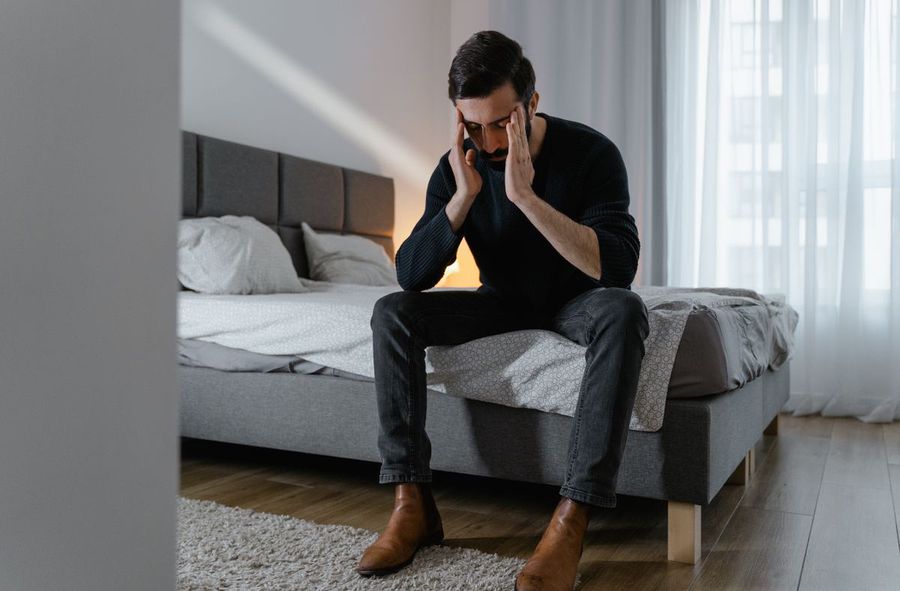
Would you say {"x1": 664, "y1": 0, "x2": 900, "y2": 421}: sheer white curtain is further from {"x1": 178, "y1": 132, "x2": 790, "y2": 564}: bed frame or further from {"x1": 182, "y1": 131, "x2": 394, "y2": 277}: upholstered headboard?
{"x1": 182, "y1": 131, "x2": 394, "y2": 277}: upholstered headboard

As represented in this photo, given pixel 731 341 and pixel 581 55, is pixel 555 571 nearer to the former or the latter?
pixel 731 341

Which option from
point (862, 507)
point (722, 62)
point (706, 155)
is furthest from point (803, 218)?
point (862, 507)

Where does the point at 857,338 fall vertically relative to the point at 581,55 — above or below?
below

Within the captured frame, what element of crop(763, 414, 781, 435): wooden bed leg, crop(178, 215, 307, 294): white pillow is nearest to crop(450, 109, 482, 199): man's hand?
crop(178, 215, 307, 294): white pillow

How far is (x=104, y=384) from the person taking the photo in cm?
49

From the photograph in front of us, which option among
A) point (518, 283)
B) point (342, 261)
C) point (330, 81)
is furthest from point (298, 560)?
point (330, 81)

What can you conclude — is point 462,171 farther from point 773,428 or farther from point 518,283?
point 773,428

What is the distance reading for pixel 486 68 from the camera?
64.6 inches

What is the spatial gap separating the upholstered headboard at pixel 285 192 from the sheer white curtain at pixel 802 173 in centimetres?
158

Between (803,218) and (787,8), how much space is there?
1.04m

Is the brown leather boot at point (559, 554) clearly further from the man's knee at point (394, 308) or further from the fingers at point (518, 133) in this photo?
the fingers at point (518, 133)

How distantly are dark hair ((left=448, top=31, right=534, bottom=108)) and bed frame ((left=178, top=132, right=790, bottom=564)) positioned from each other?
715 mm

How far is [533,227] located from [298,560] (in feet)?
2.81

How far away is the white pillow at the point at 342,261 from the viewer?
333cm
